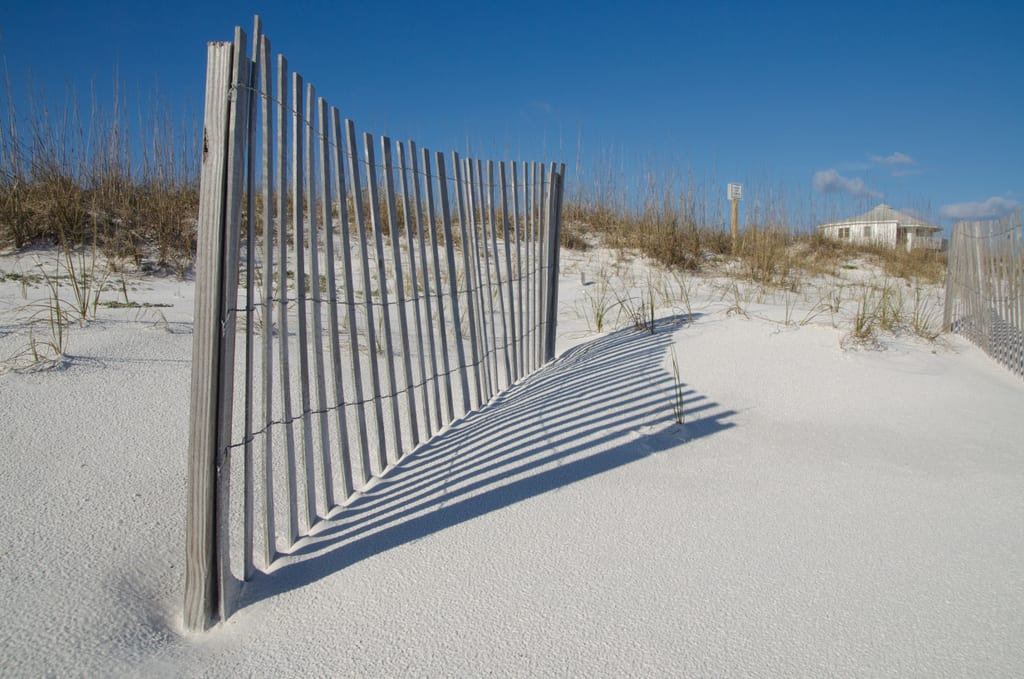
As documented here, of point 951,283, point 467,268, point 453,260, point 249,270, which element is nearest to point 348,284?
point 249,270

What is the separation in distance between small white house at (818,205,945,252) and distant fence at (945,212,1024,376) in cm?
694

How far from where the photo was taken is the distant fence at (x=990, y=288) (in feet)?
15.7

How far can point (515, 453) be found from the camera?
2.83 m

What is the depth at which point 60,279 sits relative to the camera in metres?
5.07

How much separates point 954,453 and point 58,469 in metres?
3.58

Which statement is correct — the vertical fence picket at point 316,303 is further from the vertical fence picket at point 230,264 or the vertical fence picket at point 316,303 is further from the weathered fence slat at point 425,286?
the weathered fence slat at point 425,286

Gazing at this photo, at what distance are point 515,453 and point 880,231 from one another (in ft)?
46.2

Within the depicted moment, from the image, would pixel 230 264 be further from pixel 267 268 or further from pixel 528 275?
pixel 528 275

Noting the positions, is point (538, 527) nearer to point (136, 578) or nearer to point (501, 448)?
point (501, 448)

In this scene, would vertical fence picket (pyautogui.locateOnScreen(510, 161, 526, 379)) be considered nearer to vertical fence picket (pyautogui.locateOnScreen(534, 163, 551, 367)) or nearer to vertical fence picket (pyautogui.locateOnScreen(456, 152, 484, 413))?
vertical fence picket (pyautogui.locateOnScreen(534, 163, 551, 367))

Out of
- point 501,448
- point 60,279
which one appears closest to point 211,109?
point 501,448

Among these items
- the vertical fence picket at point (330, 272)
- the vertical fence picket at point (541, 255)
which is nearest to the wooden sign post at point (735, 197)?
the vertical fence picket at point (541, 255)

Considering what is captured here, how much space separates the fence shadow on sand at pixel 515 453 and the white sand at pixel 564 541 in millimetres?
12

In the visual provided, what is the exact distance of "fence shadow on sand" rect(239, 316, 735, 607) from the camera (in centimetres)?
212
